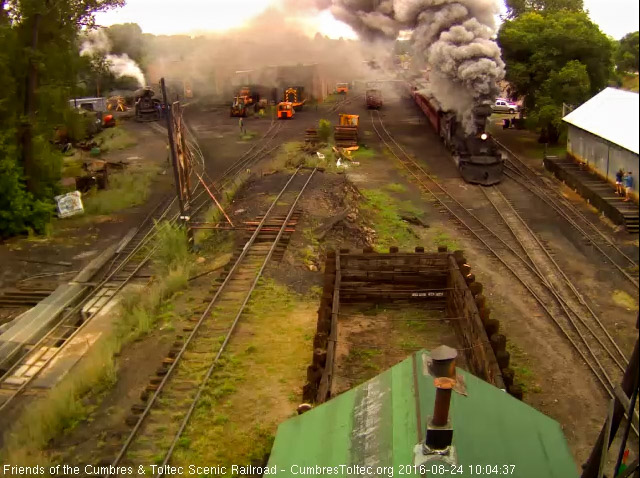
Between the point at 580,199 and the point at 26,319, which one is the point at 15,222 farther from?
the point at 580,199

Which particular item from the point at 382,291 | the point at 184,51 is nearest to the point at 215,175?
the point at 382,291

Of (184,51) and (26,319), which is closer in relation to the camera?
(26,319)

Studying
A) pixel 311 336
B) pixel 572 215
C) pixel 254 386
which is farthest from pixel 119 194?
pixel 572 215

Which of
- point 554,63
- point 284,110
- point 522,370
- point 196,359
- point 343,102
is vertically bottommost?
point 522,370

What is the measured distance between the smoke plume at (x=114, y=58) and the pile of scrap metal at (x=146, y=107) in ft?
36.4

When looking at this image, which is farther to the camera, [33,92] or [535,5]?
[535,5]

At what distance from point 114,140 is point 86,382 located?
28.4 m

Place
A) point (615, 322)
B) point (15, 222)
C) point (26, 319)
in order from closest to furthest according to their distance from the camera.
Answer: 1. point (615, 322)
2. point (26, 319)
3. point (15, 222)

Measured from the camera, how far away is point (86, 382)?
9719mm

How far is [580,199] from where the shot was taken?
20.5 metres

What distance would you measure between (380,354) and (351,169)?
15471mm

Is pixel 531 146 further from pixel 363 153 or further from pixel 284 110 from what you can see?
pixel 284 110

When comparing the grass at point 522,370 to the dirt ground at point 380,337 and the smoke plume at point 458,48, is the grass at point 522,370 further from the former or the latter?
the smoke plume at point 458,48

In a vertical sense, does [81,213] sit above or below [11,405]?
above
